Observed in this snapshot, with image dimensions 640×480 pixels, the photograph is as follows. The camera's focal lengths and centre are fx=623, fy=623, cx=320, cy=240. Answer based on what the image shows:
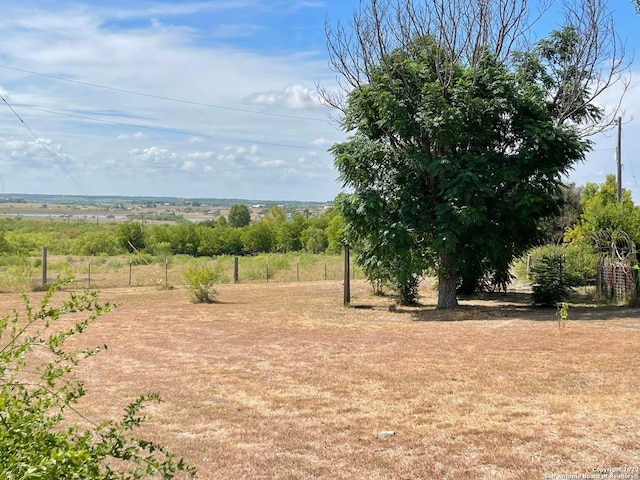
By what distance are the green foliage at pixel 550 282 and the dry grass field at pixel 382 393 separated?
2830 mm

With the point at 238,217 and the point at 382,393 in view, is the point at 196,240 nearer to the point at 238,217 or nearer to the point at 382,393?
the point at 238,217

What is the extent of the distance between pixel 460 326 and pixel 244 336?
5.18 meters

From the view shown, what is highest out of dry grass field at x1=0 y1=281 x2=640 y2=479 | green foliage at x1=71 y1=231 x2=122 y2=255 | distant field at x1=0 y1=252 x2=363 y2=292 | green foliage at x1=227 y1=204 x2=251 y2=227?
green foliage at x1=227 y1=204 x2=251 y2=227

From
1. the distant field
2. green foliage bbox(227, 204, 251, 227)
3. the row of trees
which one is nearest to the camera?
the distant field

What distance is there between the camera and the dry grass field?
554 cm

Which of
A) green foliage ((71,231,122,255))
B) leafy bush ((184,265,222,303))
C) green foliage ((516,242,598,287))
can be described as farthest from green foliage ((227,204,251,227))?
green foliage ((516,242,598,287))

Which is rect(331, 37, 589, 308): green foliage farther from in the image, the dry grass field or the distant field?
the distant field

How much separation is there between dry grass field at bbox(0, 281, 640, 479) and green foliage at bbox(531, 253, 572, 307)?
2.83 meters

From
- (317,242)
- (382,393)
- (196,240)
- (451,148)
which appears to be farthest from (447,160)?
(196,240)

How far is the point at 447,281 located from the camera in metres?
18.3

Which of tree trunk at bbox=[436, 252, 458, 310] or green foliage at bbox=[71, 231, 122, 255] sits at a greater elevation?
green foliage at bbox=[71, 231, 122, 255]

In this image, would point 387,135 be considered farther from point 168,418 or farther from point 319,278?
point 319,278

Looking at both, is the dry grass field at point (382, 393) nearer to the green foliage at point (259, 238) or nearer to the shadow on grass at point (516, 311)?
the shadow on grass at point (516, 311)

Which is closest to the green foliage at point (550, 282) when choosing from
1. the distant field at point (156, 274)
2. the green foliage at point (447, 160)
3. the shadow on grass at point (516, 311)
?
the shadow on grass at point (516, 311)
